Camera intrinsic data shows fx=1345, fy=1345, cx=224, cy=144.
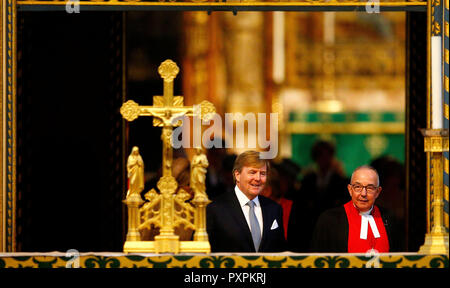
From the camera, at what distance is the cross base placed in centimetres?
737

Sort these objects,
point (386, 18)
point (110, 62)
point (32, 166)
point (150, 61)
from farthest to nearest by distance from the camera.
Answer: point (386, 18) → point (150, 61) → point (32, 166) → point (110, 62)

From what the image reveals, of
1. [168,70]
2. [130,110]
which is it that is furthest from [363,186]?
[130,110]

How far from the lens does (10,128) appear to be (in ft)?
25.6

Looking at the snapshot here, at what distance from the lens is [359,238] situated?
7926 mm

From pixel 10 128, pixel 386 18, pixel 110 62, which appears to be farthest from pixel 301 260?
pixel 386 18

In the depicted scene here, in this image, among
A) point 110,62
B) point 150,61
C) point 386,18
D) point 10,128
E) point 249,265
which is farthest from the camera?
point 386,18

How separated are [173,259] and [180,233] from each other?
2.27ft

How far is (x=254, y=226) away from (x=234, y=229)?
14cm

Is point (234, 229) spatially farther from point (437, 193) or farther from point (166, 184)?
point (437, 193)

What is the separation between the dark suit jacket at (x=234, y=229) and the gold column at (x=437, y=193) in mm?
925

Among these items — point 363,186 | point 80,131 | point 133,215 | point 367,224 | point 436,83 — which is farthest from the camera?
point 80,131

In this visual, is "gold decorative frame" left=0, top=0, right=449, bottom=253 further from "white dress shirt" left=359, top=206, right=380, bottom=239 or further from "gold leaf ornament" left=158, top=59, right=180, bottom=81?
"gold leaf ornament" left=158, top=59, right=180, bottom=81

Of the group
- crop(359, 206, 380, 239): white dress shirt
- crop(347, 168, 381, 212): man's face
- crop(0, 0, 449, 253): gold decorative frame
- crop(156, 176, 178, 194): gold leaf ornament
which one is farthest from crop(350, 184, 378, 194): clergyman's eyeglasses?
crop(156, 176, 178, 194): gold leaf ornament

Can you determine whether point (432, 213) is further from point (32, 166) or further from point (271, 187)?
point (32, 166)
